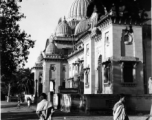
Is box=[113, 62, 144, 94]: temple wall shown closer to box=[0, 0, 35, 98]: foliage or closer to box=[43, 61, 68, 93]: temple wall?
box=[0, 0, 35, 98]: foliage

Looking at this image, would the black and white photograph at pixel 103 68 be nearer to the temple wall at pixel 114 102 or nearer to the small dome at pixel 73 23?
the temple wall at pixel 114 102

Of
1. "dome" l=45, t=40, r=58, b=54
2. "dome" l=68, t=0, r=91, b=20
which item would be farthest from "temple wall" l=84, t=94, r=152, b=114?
"dome" l=68, t=0, r=91, b=20

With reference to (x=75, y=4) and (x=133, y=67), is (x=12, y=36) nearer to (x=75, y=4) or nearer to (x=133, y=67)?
(x=133, y=67)

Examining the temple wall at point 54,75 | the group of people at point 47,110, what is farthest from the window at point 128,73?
the temple wall at point 54,75

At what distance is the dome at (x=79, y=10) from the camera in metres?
72.7

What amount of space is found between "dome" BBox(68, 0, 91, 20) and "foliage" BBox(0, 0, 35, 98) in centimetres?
5011

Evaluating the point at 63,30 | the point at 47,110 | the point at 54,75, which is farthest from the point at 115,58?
the point at 63,30

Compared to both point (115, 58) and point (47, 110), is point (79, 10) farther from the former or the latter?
point (47, 110)

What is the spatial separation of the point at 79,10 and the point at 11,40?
52.4 m

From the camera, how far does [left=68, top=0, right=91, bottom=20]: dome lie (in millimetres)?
72688

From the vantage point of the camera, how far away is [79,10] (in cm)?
7275

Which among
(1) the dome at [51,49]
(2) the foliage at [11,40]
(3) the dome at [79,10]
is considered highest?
(3) the dome at [79,10]

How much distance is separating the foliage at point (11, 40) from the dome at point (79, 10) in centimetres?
5011

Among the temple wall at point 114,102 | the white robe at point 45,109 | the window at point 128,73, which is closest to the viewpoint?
the white robe at point 45,109
